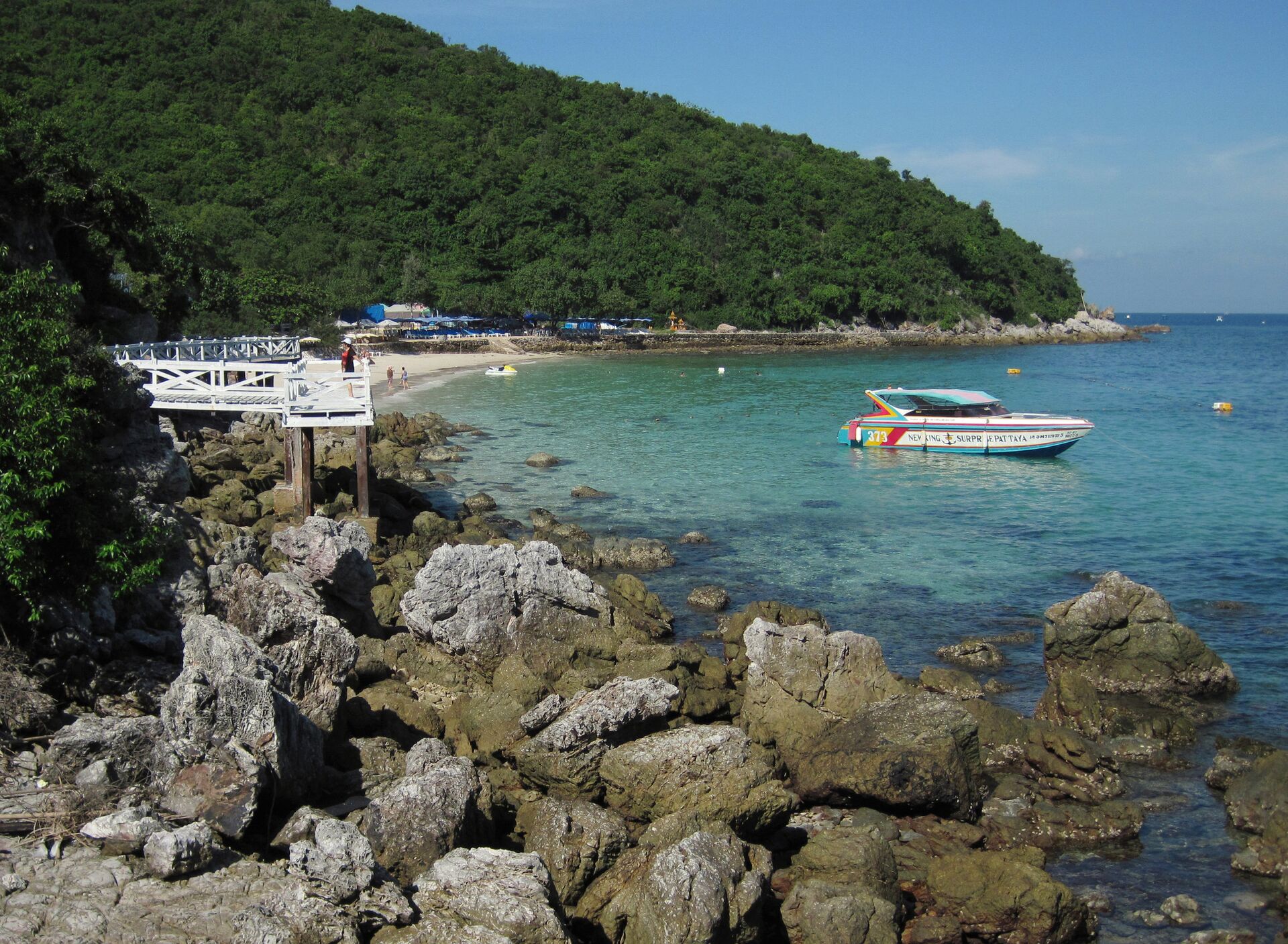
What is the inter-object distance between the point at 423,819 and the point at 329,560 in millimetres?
6934

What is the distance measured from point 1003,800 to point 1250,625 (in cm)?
1030

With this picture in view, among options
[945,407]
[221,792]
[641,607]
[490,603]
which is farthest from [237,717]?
[945,407]

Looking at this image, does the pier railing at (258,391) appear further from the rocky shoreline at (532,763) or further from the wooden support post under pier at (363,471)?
the rocky shoreline at (532,763)

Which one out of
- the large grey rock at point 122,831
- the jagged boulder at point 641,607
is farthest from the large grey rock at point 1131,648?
the large grey rock at point 122,831

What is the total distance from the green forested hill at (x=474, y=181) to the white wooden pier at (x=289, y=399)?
59.7 metres

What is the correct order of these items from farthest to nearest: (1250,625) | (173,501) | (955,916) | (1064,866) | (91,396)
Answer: (1250,625)
(173,501)
(91,396)
(1064,866)
(955,916)

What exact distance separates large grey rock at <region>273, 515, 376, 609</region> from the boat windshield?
29279mm

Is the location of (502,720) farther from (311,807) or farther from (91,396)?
(91,396)

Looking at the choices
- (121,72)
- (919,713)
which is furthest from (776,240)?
(919,713)

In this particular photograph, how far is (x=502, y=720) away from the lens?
12102mm

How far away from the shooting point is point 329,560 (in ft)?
48.7

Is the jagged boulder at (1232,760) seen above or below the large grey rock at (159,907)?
below

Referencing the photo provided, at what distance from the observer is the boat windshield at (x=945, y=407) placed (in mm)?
40188

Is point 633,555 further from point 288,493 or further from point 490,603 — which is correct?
point 490,603
